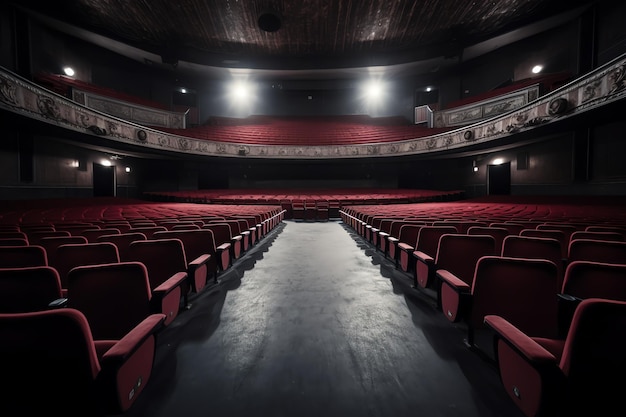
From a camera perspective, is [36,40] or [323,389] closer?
[323,389]

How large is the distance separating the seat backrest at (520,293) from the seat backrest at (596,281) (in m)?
0.09

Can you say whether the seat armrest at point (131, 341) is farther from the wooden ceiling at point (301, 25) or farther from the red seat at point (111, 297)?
the wooden ceiling at point (301, 25)

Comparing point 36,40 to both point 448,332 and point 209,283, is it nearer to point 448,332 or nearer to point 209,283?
point 209,283

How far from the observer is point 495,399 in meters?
0.89

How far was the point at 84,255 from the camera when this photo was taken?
1.35m

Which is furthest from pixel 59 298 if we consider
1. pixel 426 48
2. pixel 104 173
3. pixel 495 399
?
pixel 426 48

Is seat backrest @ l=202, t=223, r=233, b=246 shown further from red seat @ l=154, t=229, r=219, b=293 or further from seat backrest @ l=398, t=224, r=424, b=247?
seat backrest @ l=398, t=224, r=424, b=247

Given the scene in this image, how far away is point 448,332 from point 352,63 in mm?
12119

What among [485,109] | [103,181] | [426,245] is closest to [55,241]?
[426,245]

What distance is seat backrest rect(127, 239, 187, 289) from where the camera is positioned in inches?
57.9

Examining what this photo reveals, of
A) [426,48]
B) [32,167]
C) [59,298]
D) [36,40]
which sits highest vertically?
[426,48]

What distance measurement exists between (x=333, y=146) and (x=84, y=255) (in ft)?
31.4

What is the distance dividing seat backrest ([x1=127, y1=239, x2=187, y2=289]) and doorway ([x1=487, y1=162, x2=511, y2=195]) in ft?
33.6

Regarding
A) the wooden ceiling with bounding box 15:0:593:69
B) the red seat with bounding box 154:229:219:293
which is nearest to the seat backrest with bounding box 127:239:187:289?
the red seat with bounding box 154:229:219:293
